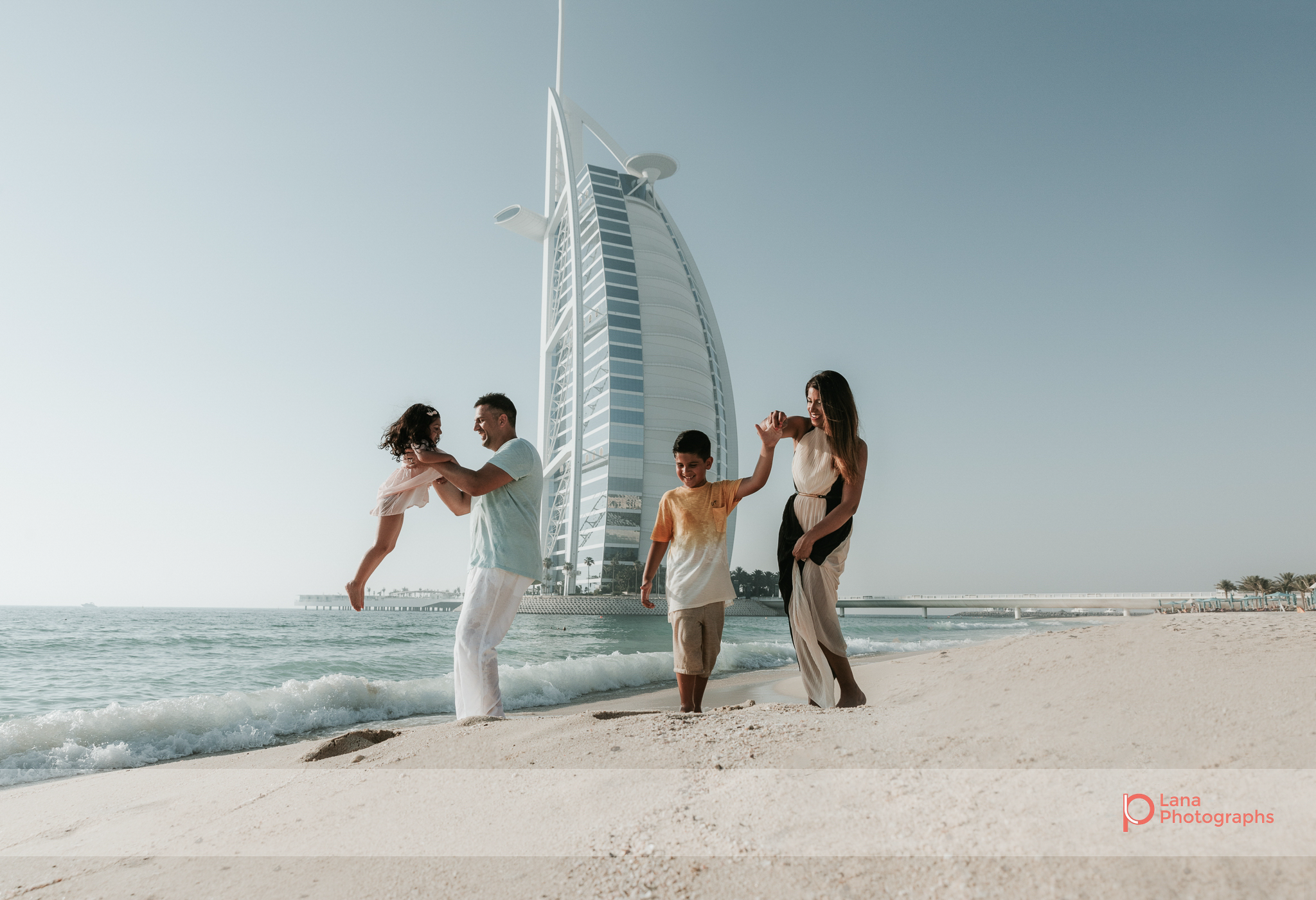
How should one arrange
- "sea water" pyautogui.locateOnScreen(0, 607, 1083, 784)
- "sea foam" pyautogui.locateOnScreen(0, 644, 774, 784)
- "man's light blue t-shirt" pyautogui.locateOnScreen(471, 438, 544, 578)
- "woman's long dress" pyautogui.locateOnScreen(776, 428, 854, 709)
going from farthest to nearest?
"sea water" pyautogui.locateOnScreen(0, 607, 1083, 784), "sea foam" pyautogui.locateOnScreen(0, 644, 774, 784), "man's light blue t-shirt" pyautogui.locateOnScreen(471, 438, 544, 578), "woman's long dress" pyautogui.locateOnScreen(776, 428, 854, 709)

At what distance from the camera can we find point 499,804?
1.56 metres

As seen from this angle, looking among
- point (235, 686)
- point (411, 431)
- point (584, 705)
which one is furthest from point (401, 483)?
point (235, 686)

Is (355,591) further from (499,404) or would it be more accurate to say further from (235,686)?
(235,686)

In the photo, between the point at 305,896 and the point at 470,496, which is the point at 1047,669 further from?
the point at 470,496

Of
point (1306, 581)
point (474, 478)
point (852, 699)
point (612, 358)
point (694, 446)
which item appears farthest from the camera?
point (612, 358)

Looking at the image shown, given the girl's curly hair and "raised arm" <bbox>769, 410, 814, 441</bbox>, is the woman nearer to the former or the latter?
"raised arm" <bbox>769, 410, 814, 441</bbox>

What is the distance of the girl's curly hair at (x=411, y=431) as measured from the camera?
2.81 m

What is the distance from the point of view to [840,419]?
2.89 meters

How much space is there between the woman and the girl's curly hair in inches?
59.4

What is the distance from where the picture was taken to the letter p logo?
1079 millimetres

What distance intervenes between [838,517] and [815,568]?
0.25 meters

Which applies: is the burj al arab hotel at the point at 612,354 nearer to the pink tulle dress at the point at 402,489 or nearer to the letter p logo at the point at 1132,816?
the pink tulle dress at the point at 402,489

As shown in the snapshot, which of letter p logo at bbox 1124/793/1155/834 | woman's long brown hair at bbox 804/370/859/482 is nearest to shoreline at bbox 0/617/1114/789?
woman's long brown hair at bbox 804/370/859/482

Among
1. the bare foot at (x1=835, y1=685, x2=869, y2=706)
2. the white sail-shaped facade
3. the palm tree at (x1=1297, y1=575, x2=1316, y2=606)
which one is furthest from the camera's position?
the white sail-shaped facade
